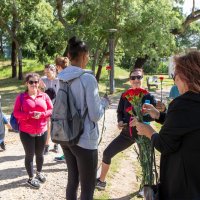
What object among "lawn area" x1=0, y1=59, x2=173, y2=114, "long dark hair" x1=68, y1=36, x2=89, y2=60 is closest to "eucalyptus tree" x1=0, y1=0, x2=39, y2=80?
"lawn area" x1=0, y1=59, x2=173, y2=114

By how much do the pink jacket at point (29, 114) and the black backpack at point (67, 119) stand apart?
5.69ft

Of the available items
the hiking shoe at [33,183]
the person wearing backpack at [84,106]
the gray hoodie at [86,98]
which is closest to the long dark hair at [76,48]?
the person wearing backpack at [84,106]

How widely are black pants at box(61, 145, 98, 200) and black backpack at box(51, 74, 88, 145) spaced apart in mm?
123

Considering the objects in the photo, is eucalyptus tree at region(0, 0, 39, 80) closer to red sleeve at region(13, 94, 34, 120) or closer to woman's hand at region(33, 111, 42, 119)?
red sleeve at region(13, 94, 34, 120)

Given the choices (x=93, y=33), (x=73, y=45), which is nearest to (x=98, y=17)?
(x=93, y=33)

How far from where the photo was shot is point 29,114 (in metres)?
5.11

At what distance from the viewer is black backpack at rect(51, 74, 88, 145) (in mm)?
3344

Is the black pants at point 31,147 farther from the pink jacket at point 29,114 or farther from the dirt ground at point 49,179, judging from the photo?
the dirt ground at point 49,179

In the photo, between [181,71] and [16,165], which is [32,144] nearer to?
[16,165]

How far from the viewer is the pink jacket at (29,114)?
16.6ft

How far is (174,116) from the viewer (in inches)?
89.4

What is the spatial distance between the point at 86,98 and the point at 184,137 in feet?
4.23

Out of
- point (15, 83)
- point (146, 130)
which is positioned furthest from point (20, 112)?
point (15, 83)

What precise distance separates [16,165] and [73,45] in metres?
3.49
